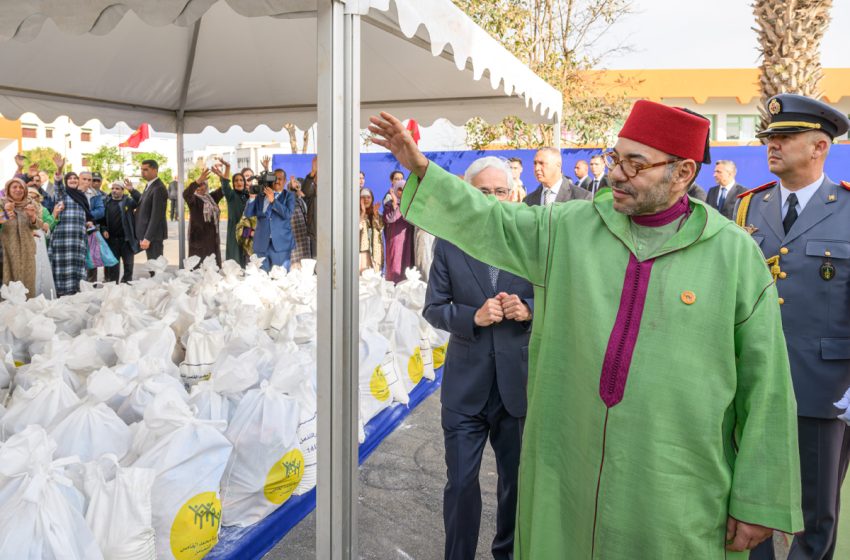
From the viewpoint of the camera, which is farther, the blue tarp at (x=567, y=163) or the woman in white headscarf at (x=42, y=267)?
the blue tarp at (x=567, y=163)

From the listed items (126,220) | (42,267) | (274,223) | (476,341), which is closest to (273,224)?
(274,223)

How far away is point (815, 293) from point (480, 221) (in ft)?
5.09

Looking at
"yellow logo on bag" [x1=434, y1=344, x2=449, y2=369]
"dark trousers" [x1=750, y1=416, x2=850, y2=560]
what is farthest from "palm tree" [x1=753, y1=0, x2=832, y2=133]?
"dark trousers" [x1=750, y1=416, x2=850, y2=560]

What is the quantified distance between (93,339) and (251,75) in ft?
13.8

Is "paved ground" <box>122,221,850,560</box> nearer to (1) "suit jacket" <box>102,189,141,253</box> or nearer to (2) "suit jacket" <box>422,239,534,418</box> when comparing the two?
(2) "suit jacket" <box>422,239,534,418</box>

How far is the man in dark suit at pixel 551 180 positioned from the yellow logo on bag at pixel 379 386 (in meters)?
2.07

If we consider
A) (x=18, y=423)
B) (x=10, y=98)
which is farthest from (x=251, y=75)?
(x=18, y=423)

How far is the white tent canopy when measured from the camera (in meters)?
2.30

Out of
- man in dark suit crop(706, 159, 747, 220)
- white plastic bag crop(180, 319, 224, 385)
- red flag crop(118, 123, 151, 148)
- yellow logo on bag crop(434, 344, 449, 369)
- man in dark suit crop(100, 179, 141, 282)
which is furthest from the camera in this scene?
red flag crop(118, 123, 151, 148)

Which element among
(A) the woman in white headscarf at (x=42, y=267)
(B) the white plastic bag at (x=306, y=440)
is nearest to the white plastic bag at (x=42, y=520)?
(B) the white plastic bag at (x=306, y=440)

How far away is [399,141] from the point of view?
5.85ft

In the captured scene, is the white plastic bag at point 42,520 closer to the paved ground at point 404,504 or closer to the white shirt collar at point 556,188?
the paved ground at point 404,504

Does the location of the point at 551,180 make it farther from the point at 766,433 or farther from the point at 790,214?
the point at 766,433

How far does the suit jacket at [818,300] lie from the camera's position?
2607 mm
